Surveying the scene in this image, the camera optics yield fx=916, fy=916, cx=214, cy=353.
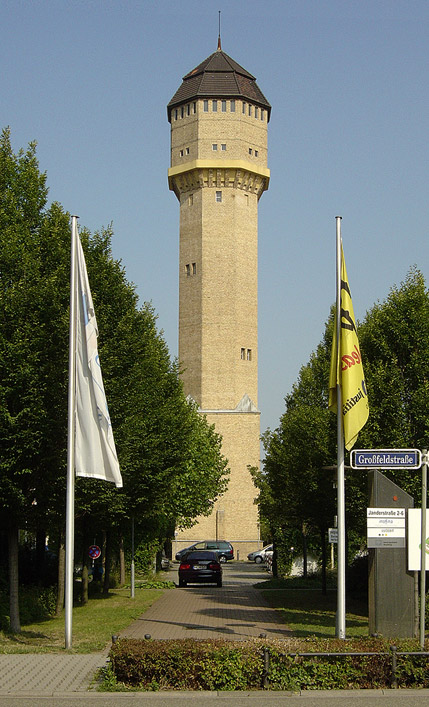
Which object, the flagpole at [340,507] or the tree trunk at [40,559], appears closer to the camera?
the flagpole at [340,507]

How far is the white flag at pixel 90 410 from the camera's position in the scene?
15031 millimetres

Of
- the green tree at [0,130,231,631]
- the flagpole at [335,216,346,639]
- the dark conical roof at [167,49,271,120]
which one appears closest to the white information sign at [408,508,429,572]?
the flagpole at [335,216,346,639]

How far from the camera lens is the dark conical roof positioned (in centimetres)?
6912

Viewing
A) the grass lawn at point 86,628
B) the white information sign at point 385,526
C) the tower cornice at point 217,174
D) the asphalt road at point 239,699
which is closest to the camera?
the asphalt road at point 239,699

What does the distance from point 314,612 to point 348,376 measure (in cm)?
1120

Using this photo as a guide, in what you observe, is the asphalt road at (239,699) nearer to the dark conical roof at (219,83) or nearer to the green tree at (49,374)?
the green tree at (49,374)

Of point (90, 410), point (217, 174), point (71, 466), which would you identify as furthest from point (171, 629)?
point (217, 174)

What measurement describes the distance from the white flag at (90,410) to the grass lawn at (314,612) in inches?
225

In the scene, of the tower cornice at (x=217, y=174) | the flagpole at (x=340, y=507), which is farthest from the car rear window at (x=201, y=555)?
the tower cornice at (x=217, y=174)

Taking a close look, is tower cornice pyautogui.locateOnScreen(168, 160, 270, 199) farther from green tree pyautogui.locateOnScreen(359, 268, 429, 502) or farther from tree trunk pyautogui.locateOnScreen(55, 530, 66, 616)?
tree trunk pyautogui.locateOnScreen(55, 530, 66, 616)

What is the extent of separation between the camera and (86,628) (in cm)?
1986

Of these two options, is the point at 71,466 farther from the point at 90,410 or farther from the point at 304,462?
the point at 304,462

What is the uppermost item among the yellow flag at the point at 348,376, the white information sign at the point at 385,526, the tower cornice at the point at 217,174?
the tower cornice at the point at 217,174

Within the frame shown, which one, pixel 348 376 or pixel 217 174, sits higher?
pixel 217 174
